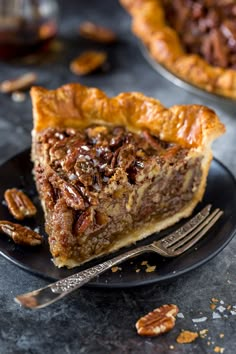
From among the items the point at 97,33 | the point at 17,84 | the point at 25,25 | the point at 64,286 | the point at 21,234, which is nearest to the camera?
the point at 64,286

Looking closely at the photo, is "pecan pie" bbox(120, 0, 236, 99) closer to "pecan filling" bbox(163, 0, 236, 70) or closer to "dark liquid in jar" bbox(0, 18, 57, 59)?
"pecan filling" bbox(163, 0, 236, 70)

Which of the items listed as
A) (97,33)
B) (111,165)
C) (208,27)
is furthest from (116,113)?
(97,33)

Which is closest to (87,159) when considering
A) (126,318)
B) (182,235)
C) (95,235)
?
(95,235)

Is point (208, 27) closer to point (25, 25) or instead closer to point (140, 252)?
point (25, 25)

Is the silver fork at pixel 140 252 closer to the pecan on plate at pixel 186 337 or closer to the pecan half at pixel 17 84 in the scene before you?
the pecan on plate at pixel 186 337

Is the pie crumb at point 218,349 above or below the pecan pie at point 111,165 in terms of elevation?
below

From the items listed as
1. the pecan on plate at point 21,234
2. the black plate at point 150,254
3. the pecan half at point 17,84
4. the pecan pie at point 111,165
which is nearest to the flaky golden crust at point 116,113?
the pecan pie at point 111,165
